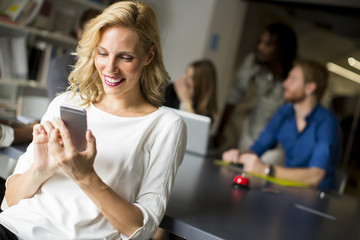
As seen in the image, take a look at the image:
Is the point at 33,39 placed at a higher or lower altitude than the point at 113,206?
higher

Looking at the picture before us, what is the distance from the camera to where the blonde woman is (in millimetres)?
1052

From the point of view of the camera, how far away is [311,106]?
106 inches

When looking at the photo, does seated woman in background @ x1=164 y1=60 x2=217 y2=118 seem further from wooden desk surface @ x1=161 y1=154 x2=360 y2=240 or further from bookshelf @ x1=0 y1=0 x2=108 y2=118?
wooden desk surface @ x1=161 y1=154 x2=360 y2=240

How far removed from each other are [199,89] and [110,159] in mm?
2279

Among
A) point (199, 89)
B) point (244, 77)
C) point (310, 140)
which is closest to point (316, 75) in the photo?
point (310, 140)

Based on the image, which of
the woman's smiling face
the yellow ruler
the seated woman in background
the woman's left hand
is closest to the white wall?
the seated woman in background

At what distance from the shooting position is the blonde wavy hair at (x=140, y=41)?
43.6 inches

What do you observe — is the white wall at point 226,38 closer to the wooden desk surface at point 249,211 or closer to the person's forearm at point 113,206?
the wooden desk surface at point 249,211

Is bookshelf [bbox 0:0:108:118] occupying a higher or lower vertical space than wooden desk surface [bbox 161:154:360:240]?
higher

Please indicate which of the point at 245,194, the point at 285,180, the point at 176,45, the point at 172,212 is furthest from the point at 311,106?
the point at 176,45

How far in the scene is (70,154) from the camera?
96cm

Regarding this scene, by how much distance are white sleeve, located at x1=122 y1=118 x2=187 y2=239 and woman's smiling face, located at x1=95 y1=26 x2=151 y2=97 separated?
17 cm

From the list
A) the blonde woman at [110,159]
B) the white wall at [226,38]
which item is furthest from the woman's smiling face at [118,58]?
the white wall at [226,38]

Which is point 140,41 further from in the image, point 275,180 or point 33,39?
point 33,39
